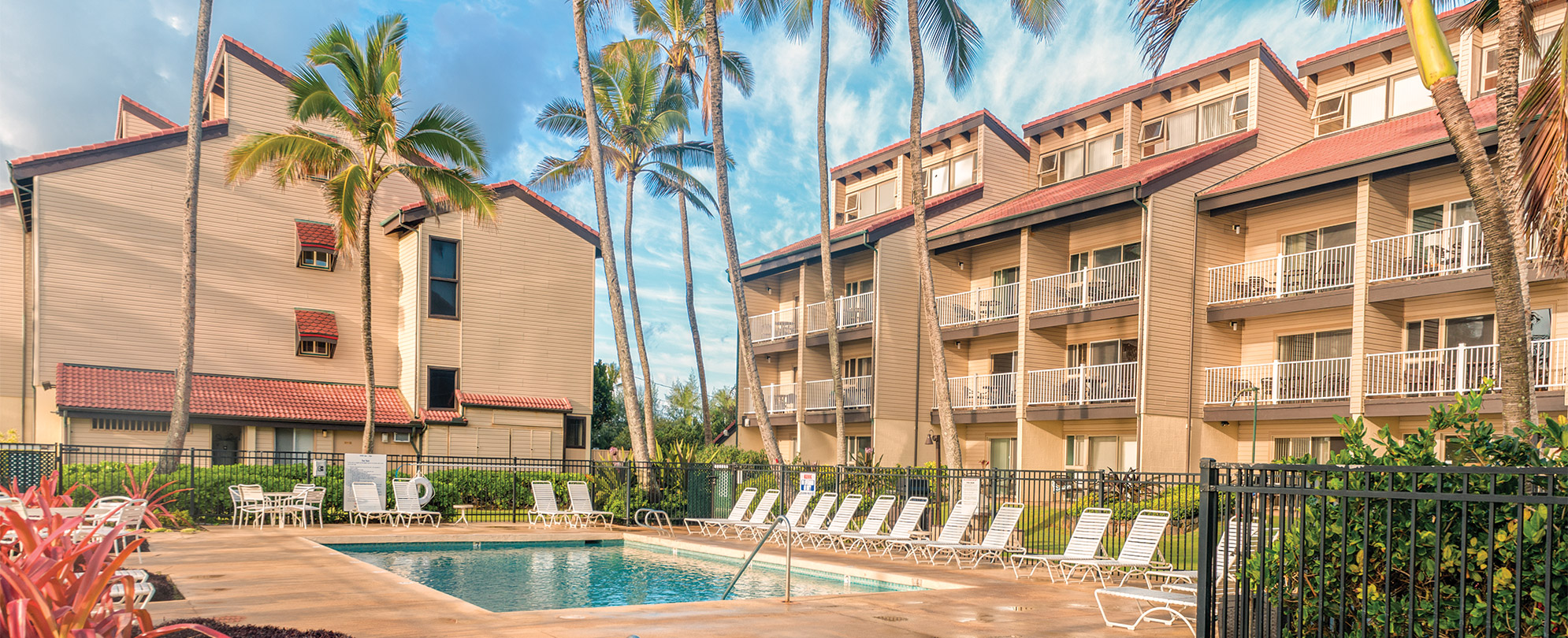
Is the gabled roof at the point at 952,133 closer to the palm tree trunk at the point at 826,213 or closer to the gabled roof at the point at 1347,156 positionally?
the palm tree trunk at the point at 826,213

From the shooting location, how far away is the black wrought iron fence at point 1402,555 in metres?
4.21

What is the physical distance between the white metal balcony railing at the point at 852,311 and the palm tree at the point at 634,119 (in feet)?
18.8

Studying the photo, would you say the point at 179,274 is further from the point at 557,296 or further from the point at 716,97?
the point at 716,97

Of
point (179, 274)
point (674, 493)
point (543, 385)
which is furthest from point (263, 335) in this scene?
point (674, 493)

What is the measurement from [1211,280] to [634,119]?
17.6 m

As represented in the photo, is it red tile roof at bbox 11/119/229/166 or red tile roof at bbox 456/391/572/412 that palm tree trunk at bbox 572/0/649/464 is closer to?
red tile roof at bbox 456/391/572/412

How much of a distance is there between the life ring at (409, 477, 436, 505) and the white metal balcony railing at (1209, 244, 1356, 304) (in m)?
16.4

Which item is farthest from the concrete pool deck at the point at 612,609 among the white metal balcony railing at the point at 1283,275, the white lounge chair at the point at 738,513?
the white metal balcony railing at the point at 1283,275

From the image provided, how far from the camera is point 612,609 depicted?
30.6 feet

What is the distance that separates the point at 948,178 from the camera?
31.4 metres

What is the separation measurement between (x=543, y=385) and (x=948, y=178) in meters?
12.9

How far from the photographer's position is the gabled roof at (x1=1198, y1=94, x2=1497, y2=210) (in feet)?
62.1

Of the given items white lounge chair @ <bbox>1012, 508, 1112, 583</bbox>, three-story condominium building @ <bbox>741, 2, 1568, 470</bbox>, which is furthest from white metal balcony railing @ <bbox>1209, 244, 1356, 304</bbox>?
white lounge chair @ <bbox>1012, 508, 1112, 583</bbox>

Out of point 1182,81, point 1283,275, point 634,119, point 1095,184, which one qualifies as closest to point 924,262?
point 1283,275
